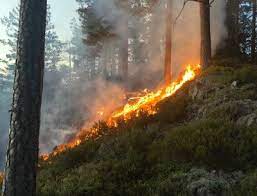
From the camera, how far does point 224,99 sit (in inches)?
478

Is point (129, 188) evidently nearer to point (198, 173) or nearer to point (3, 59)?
point (198, 173)

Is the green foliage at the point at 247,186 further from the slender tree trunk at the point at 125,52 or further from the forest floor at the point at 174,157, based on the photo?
the slender tree trunk at the point at 125,52

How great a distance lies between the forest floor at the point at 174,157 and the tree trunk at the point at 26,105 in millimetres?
1518

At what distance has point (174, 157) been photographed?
8.88 m

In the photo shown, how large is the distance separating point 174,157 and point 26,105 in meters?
3.65

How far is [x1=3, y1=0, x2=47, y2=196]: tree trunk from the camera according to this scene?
6.64 meters

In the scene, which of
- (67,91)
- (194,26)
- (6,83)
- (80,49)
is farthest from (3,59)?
(194,26)

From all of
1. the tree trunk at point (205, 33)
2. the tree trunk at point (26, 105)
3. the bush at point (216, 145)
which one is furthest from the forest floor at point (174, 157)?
the tree trunk at point (205, 33)

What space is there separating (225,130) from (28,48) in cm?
500

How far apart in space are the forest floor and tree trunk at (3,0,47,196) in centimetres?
152

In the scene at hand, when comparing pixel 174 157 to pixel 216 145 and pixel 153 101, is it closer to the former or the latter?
pixel 216 145

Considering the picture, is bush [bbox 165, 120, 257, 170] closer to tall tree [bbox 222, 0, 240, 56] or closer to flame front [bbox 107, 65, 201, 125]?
flame front [bbox 107, 65, 201, 125]

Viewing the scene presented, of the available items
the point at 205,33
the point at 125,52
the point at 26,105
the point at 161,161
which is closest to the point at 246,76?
the point at 205,33

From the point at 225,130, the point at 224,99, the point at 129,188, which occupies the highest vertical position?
the point at 224,99
